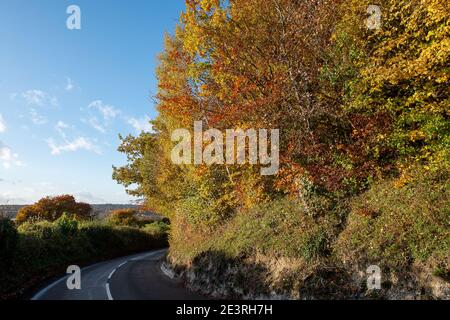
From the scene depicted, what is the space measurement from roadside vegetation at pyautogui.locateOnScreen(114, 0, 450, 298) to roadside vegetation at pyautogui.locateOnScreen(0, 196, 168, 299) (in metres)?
8.79

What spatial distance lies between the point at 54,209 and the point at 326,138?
191 feet

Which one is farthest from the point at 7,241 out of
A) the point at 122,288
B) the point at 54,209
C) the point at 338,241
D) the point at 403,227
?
the point at 54,209

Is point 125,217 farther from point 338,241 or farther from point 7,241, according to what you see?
point 338,241

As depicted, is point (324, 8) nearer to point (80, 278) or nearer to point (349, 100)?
point (349, 100)

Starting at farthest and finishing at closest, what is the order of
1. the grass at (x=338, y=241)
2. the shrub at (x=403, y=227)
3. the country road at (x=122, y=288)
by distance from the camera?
the country road at (x=122, y=288) → the grass at (x=338, y=241) → the shrub at (x=403, y=227)

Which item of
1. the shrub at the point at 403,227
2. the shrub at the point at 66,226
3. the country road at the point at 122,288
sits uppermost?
the shrub at the point at 403,227

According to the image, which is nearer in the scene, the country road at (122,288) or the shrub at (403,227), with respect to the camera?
the shrub at (403,227)

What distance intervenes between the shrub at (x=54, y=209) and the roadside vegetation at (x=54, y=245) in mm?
21951

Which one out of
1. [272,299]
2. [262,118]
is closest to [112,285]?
[272,299]

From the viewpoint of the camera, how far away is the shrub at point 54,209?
61281 millimetres

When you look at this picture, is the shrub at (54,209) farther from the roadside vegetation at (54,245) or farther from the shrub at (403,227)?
the shrub at (403,227)

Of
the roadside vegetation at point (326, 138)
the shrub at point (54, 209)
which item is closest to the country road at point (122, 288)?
the roadside vegetation at point (326, 138)

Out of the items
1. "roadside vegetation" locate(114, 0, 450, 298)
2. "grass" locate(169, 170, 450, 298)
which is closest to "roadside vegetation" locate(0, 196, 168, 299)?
"roadside vegetation" locate(114, 0, 450, 298)

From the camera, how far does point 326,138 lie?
17109 millimetres
